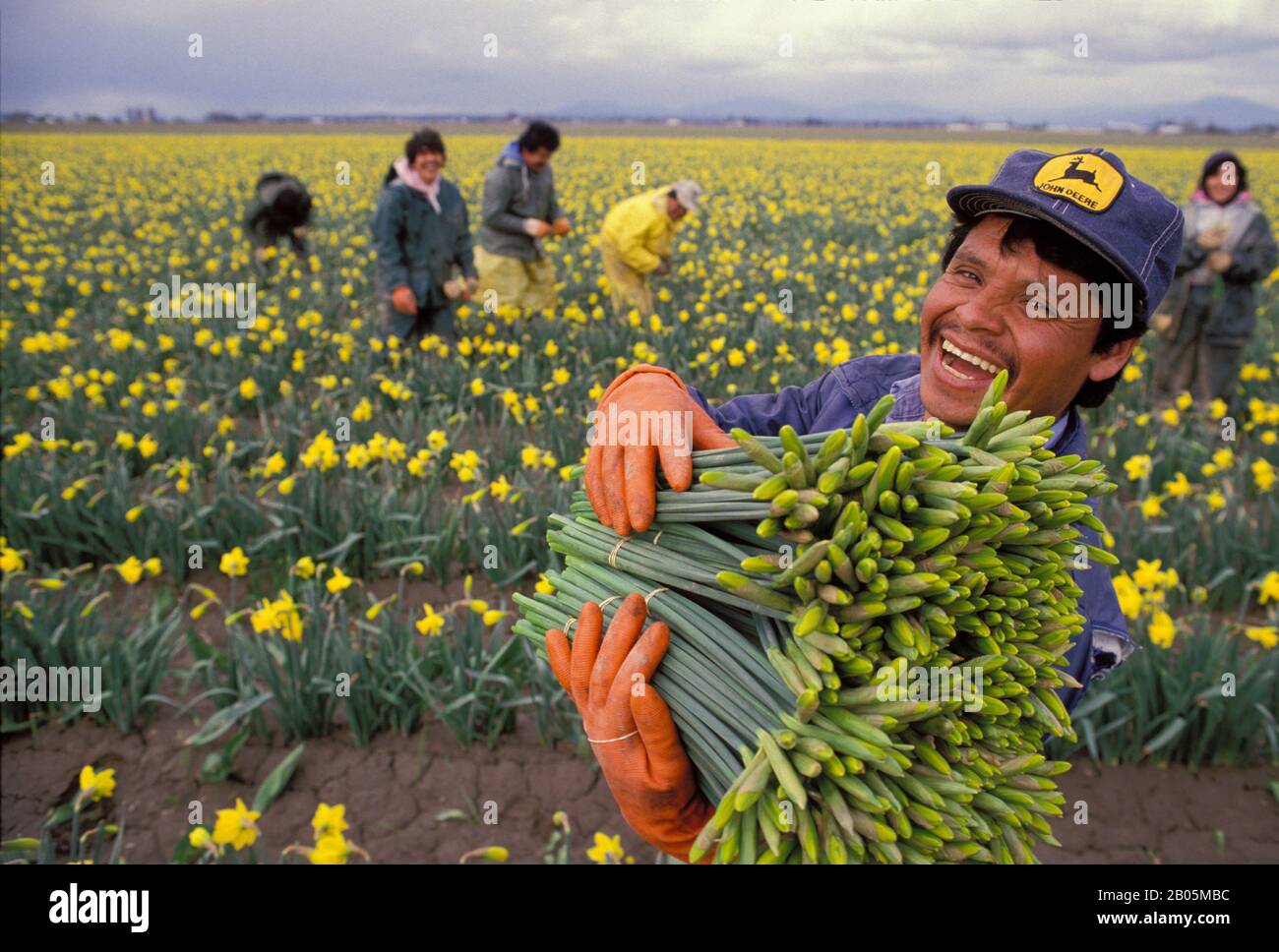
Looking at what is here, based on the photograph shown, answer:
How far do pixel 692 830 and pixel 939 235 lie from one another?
13.3 m

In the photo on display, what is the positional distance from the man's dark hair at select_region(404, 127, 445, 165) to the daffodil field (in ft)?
4.10

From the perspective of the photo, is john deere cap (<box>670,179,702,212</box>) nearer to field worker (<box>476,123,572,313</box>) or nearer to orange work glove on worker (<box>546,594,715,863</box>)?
field worker (<box>476,123,572,313</box>)

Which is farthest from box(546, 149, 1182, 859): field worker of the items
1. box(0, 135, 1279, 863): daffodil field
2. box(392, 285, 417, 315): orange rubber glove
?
box(392, 285, 417, 315): orange rubber glove

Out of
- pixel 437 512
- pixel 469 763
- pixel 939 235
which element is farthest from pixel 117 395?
pixel 939 235

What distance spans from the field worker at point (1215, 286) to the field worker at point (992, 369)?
5.32 m

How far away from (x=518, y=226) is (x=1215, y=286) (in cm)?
550

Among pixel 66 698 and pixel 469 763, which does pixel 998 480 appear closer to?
pixel 469 763

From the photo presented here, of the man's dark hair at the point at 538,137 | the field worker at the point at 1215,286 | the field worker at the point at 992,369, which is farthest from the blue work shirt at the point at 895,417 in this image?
the man's dark hair at the point at 538,137

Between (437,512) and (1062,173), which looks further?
(437,512)

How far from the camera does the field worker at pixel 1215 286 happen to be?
6004 millimetres

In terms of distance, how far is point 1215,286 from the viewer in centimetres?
616

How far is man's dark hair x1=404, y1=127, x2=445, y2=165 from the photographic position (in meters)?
6.51
